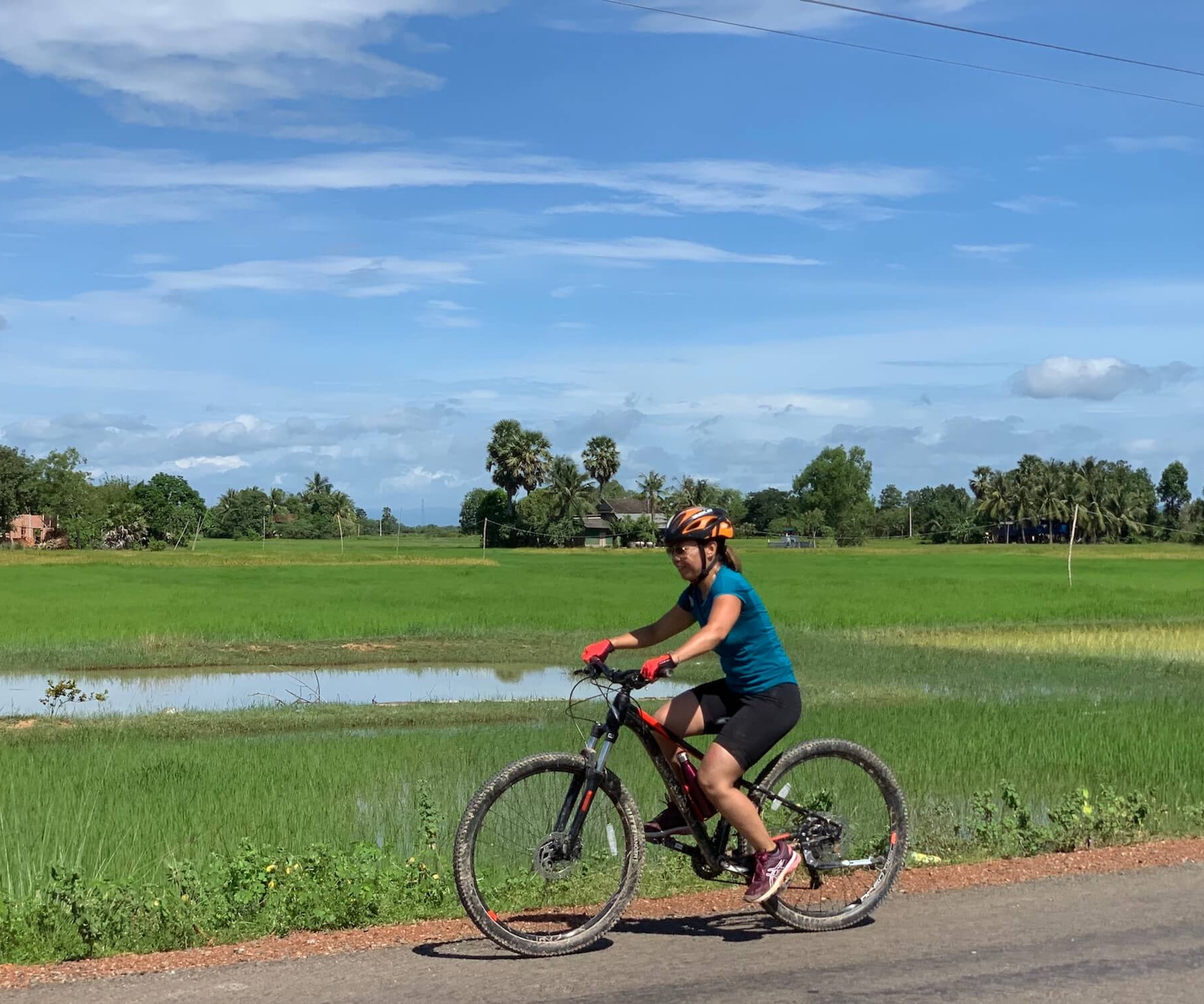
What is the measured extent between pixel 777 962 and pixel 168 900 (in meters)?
2.96

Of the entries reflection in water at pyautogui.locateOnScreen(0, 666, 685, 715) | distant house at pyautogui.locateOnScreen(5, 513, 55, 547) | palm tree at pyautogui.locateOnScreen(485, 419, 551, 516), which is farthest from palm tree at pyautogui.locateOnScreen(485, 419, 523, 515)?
reflection in water at pyautogui.locateOnScreen(0, 666, 685, 715)

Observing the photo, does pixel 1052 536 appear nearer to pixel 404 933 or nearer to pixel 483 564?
pixel 483 564

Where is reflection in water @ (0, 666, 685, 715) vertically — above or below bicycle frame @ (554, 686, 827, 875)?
below

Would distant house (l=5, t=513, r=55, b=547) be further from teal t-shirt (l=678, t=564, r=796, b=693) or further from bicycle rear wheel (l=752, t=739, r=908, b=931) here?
teal t-shirt (l=678, t=564, r=796, b=693)

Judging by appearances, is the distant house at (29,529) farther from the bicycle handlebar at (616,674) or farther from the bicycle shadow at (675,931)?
the bicycle handlebar at (616,674)

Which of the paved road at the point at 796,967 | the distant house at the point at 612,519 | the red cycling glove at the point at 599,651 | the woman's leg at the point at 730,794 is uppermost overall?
the distant house at the point at 612,519

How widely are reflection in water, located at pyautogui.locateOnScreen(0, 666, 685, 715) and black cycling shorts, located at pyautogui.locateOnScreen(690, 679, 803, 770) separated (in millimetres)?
14609

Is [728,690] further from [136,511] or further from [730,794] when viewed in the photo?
[136,511]

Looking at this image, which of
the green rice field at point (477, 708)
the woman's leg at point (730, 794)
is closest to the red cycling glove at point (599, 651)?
the woman's leg at point (730, 794)

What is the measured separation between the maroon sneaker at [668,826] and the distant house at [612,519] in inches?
4024

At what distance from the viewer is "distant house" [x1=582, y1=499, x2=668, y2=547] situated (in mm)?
120188

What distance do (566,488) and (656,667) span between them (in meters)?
115

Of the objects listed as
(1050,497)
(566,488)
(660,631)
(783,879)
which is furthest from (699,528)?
(1050,497)

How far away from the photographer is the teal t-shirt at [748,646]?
5.96m
